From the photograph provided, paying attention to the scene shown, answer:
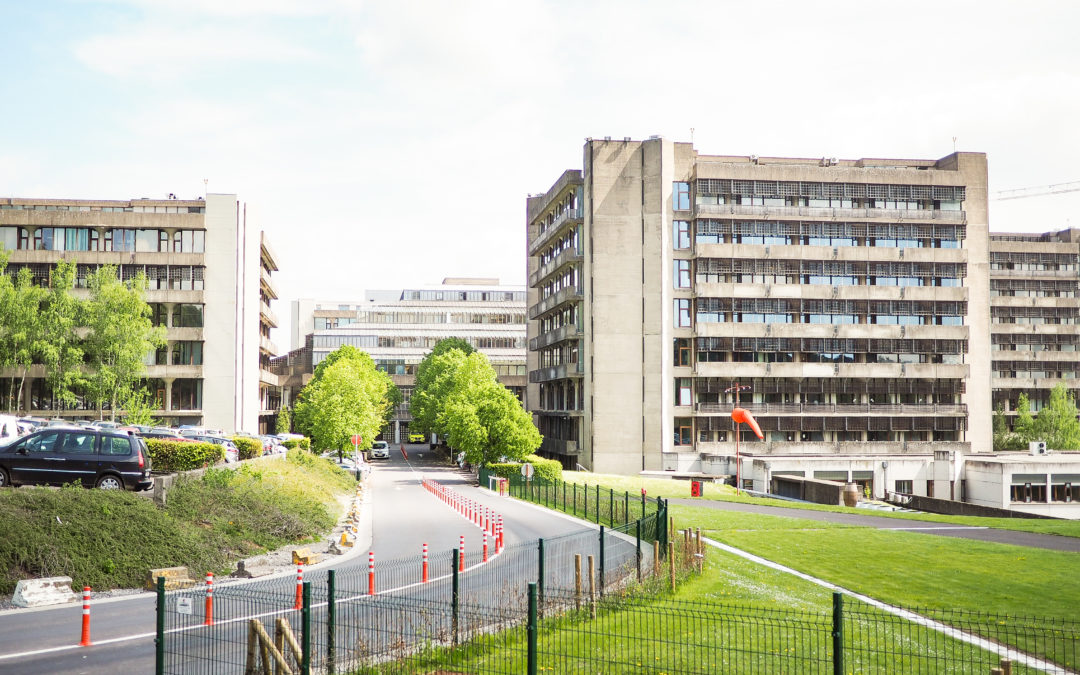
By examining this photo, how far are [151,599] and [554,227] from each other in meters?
68.3

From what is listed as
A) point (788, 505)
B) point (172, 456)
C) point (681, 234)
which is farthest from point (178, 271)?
point (788, 505)

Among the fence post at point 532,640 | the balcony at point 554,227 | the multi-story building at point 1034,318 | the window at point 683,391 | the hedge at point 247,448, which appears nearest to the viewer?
the fence post at point 532,640

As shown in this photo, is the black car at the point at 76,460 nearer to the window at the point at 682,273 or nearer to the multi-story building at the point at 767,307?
the multi-story building at the point at 767,307

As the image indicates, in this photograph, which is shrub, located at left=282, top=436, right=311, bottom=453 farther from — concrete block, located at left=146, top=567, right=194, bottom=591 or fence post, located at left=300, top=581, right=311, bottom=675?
fence post, located at left=300, top=581, right=311, bottom=675

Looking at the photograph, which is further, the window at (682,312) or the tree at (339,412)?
the window at (682,312)

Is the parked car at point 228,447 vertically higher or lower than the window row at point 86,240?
lower

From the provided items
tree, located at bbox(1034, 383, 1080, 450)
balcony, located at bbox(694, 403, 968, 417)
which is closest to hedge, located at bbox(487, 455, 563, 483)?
balcony, located at bbox(694, 403, 968, 417)

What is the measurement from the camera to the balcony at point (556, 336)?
79.0 metres

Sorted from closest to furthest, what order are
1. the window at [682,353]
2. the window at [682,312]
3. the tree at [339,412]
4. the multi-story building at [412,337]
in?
the tree at [339,412], the window at [682,353], the window at [682,312], the multi-story building at [412,337]

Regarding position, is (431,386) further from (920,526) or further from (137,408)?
(920,526)

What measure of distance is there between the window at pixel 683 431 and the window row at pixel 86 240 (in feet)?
143

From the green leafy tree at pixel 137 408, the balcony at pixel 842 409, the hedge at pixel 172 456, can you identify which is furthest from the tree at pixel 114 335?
the balcony at pixel 842 409

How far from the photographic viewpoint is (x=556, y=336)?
84.9m

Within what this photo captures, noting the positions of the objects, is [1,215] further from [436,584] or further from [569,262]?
[436,584]
